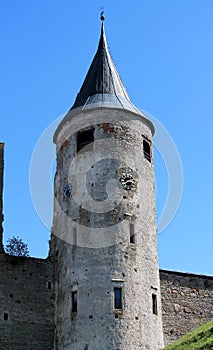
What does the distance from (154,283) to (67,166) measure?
679cm

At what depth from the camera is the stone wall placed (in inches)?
1352

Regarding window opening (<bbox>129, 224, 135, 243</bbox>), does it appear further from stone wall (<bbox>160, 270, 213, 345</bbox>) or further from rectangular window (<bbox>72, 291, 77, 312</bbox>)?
stone wall (<bbox>160, 270, 213, 345</bbox>)

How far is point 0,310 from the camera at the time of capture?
31828 mm

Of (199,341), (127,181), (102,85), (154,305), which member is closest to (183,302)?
(154,305)

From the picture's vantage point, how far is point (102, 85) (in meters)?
35.6

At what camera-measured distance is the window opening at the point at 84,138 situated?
33531mm

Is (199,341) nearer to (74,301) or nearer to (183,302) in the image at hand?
(74,301)

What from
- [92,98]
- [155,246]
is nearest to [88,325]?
[155,246]

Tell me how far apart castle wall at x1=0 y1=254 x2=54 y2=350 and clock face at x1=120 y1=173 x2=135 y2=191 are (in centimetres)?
519

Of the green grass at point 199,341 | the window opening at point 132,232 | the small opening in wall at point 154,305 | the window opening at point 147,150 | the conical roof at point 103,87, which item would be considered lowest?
the green grass at point 199,341

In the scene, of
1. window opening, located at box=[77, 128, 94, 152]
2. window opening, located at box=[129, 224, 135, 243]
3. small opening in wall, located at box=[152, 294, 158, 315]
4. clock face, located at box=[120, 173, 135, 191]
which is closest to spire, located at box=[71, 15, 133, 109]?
window opening, located at box=[77, 128, 94, 152]

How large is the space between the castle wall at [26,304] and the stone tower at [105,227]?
656 millimetres

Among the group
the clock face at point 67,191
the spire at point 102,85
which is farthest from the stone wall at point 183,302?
the spire at point 102,85

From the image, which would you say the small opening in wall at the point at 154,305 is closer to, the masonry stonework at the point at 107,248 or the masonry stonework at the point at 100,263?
the masonry stonework at the point at 100,263
